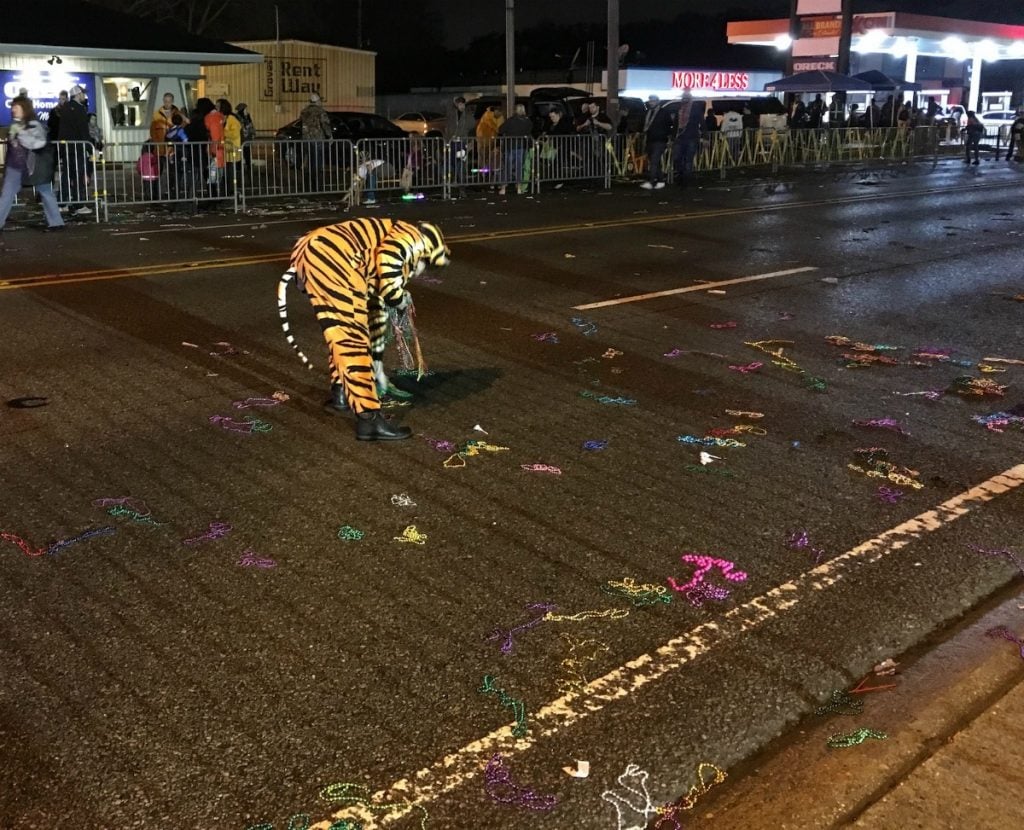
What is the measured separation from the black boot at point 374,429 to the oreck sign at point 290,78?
33258 mm

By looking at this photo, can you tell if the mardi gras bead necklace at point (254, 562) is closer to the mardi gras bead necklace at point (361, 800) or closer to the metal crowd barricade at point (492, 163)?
the mardi gras bead necklace at point (361, 800)

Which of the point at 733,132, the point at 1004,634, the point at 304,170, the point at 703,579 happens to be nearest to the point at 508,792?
the point at 703,579

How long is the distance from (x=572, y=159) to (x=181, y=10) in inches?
1402

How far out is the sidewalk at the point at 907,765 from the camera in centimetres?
321

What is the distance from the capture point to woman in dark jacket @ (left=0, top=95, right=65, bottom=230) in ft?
45.8

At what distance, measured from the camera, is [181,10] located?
50.9 metres

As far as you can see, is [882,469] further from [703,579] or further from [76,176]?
[76,176]

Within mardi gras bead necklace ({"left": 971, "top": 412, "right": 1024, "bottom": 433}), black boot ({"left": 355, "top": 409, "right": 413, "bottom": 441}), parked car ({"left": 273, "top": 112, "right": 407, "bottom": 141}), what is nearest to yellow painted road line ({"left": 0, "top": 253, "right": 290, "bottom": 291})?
black boot ({"left": 355, "top": 409, "right": 413, "bottom": 441})

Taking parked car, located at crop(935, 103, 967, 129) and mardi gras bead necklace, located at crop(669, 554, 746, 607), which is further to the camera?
parked car, located at crop(935, 103, 967, 129)

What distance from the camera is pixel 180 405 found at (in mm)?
7020

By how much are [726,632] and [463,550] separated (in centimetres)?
129

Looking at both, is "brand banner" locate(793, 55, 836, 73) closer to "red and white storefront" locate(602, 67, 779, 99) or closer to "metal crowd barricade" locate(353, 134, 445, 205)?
"red and white storefront" locate(602, 67, 779, 99)

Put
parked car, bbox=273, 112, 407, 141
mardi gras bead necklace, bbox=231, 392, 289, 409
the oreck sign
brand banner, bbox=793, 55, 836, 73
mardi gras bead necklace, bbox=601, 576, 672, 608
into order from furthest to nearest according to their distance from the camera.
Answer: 1. brand banner, bbox=793, 55, 836, 73
2. the oreck sign
3. parked car, bbox=273, 112, 407, 141
4. mardi gras bead necklace, bbox=231, 392, 289, 409
5. mardi gras bead necklace, bbox=601, 576, 672, 608

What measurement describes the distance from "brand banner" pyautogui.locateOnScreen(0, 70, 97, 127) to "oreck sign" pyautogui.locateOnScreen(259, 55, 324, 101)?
1320cm
